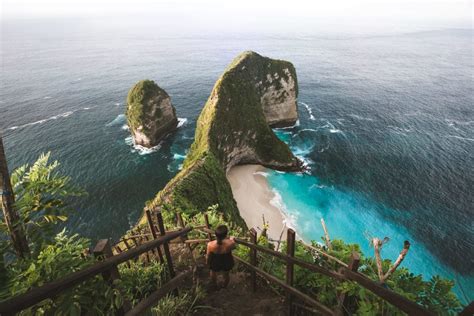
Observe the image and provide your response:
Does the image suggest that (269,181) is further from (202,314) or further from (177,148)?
(202,314)

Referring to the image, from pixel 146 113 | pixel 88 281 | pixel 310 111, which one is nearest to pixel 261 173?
pixel 146 113

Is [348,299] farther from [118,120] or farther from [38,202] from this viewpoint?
[118,120]

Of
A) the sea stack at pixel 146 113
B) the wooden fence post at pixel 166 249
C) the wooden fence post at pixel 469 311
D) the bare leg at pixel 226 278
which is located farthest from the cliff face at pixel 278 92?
the wooden fence post at pixel 469 311

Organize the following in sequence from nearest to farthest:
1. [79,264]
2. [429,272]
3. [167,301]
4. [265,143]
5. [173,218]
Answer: [79,264] < [167,301] < [173,218] < [429,272] < [265,143]

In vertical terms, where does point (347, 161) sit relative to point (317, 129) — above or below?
below

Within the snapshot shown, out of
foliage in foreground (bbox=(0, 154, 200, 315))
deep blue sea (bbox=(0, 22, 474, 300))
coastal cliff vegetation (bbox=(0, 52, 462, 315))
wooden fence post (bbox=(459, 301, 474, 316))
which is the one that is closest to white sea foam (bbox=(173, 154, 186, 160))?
deep blue sea (bbox=(0, 22, 474, 300))

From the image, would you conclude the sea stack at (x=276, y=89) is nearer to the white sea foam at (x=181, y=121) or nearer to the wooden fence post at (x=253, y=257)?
the white sea foam at (x=181, y=121)

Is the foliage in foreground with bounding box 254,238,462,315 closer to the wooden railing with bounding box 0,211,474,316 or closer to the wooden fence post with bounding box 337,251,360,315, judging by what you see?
the wooden fence post with bounding box 337,251,360,315

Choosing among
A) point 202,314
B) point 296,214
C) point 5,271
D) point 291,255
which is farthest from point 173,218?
point 296,214
